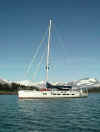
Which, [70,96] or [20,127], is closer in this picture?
[20,127]

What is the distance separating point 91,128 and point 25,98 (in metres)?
64.9

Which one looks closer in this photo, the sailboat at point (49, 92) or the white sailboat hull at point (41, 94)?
the white sailboat hull at point (41, 94)

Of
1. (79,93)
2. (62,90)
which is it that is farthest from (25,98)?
(79,93)

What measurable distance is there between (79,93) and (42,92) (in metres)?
25.3

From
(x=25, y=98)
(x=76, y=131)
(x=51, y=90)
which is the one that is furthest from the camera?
(x=51, y=90)

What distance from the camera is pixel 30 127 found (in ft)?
83.6

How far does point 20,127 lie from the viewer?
25.5 meters

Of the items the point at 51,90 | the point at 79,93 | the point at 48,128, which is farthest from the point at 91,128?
the point at 79,93

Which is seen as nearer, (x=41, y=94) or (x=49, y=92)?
(x=41, y=94)

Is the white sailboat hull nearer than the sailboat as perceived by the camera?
Yes

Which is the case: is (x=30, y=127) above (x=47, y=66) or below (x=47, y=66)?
below

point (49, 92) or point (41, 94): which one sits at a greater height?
point (49, 92)

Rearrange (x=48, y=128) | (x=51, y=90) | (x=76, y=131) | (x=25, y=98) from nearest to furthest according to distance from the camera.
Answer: (x=76, y=131)
(x=48, y=128)
(x=25, y=98)
(x=51, y=90)

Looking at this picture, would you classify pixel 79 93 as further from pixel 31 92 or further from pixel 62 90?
pixel 31 92
